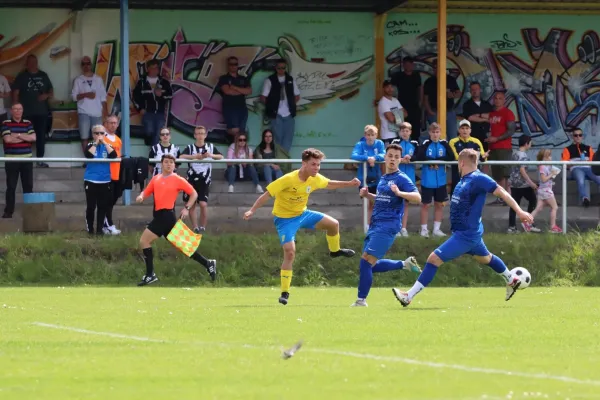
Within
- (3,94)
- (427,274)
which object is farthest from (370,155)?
(3,94)

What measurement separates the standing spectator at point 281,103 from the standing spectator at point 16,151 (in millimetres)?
5452

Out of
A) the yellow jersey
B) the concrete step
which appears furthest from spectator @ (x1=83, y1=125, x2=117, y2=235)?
the yellow jersey

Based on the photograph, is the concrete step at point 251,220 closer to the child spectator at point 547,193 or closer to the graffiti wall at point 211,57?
the child spectator at point 547,193

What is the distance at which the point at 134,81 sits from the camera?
29.0 meters

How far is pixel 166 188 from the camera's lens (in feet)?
68.2

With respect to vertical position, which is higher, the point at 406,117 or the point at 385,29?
the point at 385,29

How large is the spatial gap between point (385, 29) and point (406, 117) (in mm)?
2979

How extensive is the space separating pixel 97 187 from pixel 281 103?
6.81 meters

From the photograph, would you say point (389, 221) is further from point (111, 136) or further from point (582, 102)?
point (582, 102)
